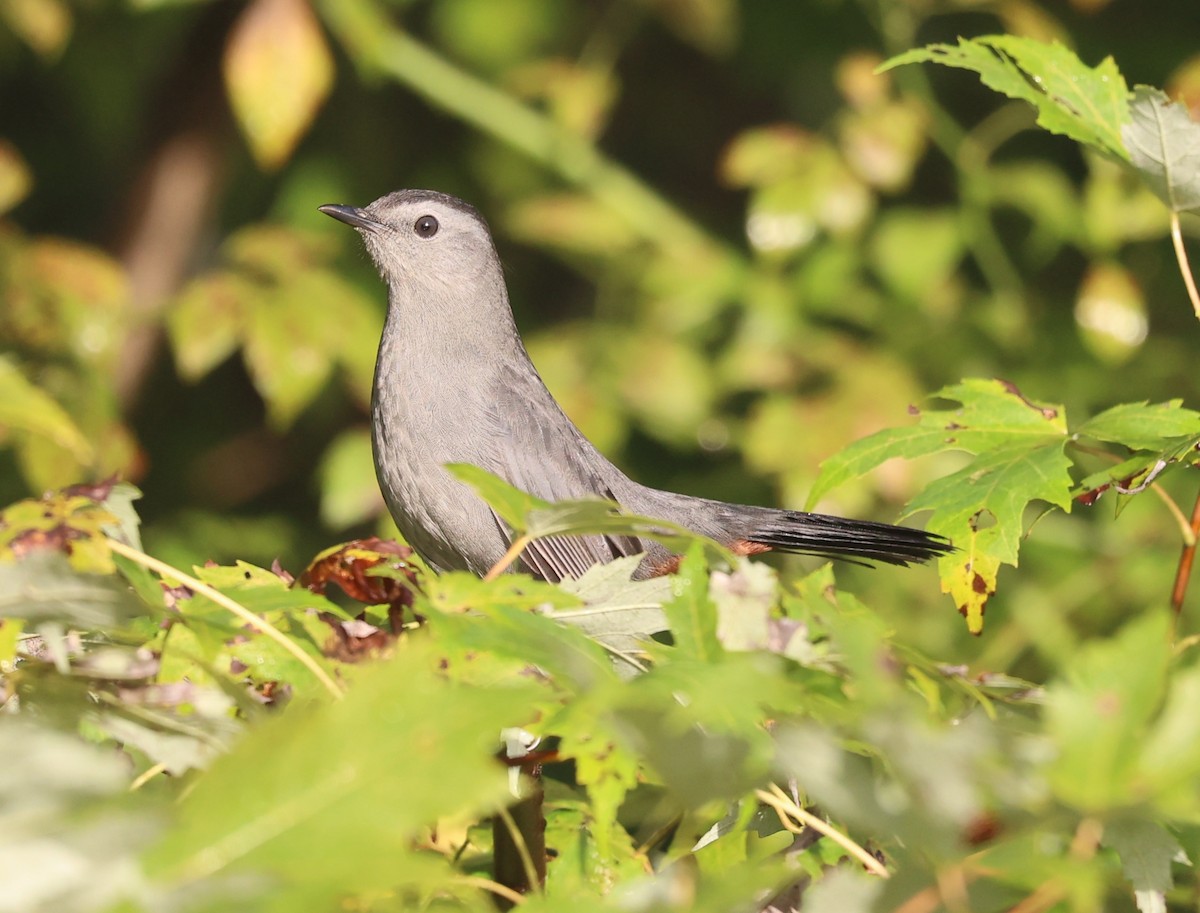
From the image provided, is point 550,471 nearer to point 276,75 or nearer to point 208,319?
point 208,319

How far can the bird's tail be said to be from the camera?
3074mm

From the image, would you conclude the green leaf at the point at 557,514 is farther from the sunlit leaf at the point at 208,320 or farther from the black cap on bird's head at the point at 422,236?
the sunlit leaf at the point at 208,320

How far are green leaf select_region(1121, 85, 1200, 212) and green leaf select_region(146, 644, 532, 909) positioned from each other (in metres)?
1.38

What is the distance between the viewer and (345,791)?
2.69 ft

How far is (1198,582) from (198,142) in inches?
155

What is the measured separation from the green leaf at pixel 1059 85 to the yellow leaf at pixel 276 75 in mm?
2356

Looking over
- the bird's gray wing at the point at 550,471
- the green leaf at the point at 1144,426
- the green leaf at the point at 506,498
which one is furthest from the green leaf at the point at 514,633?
the bird's gray wing at the point at 550,471

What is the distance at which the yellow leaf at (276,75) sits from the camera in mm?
3850

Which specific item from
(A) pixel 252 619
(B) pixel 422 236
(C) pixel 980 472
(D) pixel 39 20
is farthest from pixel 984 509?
(D) pixel 39 20

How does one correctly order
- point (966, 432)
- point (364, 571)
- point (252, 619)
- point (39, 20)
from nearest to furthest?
point (252, 619)
point (364, 571)
point (966, 432)
point (39, 20)

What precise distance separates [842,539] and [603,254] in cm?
186

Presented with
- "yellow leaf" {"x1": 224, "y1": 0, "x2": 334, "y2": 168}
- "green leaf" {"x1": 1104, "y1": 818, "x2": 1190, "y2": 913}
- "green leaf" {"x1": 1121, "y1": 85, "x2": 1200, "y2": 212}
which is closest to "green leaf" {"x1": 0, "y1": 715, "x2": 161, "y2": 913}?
"green leaf" {"x1": 1104, "y1": 818, "x2": 1190, "y2": 913}

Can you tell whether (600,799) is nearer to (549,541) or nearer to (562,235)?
(549,541)

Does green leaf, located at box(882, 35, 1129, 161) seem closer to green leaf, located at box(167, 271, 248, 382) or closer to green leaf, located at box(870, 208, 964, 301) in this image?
green leaf, located at box(167, 271, 248, 382)
